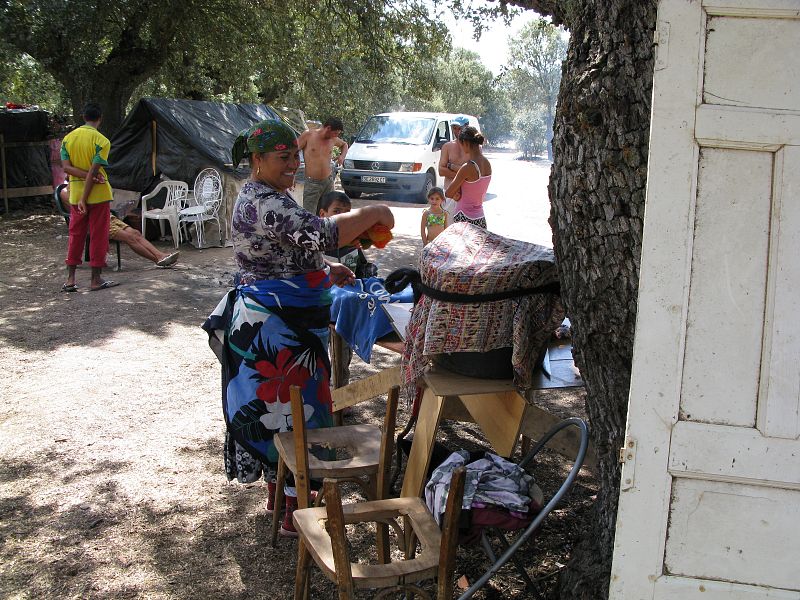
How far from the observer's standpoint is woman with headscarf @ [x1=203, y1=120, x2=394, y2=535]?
3.31 meters

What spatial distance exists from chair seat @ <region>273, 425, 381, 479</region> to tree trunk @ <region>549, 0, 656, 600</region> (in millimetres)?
948

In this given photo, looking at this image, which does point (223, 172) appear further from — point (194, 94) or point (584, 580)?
point (584, 580)

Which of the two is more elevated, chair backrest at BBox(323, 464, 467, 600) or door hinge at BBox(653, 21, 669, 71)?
door hinge at BBox(653, 21, 669, 71)

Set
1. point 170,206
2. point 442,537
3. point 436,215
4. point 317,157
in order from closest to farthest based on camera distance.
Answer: point 442,537 < point 436,215 < point 317,157 < point 170,206

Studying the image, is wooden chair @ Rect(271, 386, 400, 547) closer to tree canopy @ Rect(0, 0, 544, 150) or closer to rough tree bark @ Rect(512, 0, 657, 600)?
rough tree bark @ Rect(512, 0, 657, 600)

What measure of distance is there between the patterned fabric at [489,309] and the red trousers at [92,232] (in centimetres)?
658

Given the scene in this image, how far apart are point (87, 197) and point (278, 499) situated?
245 inches

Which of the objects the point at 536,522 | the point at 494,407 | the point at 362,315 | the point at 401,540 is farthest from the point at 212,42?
the point at 536,522

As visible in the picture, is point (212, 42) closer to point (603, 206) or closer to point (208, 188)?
point (208, 188)

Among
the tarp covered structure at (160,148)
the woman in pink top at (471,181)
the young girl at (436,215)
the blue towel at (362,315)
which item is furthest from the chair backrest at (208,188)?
the blue towel at (362,315)

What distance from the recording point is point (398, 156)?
17.4m

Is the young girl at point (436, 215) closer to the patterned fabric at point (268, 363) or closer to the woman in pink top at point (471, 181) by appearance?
the woman in pink top at point (471, 181)

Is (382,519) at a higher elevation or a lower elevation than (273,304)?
lower

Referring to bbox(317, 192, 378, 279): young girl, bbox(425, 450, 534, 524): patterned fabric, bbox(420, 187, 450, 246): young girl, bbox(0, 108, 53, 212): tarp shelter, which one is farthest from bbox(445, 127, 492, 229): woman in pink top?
bbox(0, 108, 53, 212): tarp shelter
